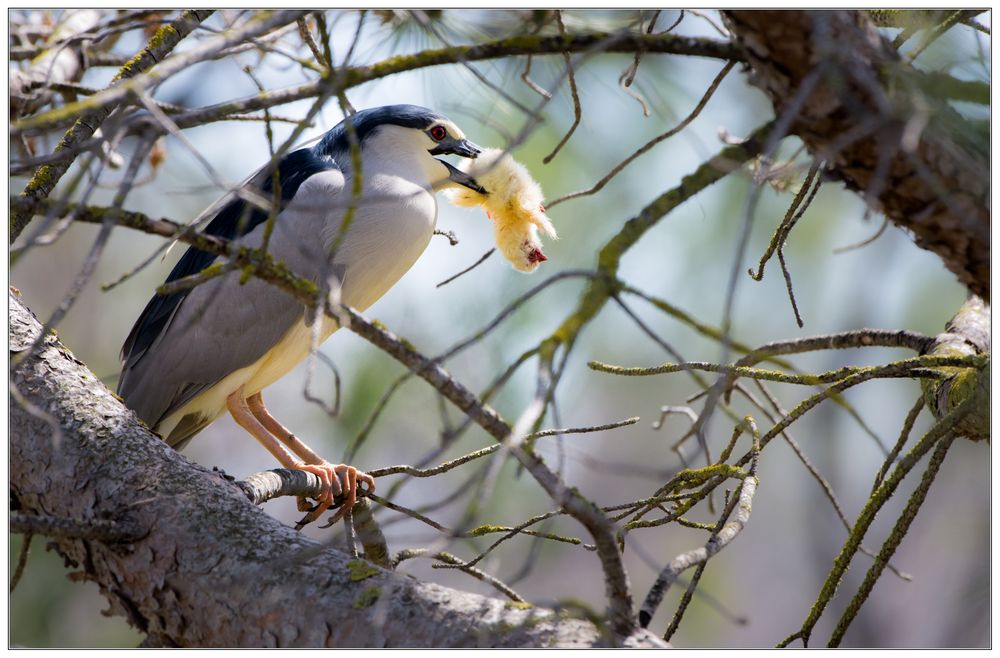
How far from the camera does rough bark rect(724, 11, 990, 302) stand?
0.83 meters

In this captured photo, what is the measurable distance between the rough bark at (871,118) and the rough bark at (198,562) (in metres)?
0.51

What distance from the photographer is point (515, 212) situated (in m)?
1.86

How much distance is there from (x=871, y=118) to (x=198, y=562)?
924mm

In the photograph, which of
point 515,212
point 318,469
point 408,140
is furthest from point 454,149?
point 318,469

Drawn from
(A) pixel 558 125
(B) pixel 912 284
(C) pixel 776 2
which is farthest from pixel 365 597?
(B) pixel 912 284

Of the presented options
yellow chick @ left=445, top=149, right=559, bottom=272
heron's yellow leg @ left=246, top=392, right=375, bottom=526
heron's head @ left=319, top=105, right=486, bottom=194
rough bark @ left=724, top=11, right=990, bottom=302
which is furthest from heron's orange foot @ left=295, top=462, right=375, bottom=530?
rough bark @ left=724, top=11, right=990, bottom=302

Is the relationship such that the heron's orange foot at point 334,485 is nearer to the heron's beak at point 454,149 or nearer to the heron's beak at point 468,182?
the heron's beak at point 468,182

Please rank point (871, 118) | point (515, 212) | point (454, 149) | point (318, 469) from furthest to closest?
1. point (454, 149)
2. point (318, 469)
3. point (515, 212)
4. point (871, 118)

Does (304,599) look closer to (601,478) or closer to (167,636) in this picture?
(167,636)

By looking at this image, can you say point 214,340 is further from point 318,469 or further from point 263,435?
point 318,469

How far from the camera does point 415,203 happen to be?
7.00ft

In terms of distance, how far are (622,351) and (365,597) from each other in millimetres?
3093

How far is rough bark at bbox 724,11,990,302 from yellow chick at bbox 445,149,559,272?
3.02 feet

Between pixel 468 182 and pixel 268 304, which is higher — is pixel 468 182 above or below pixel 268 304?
above
